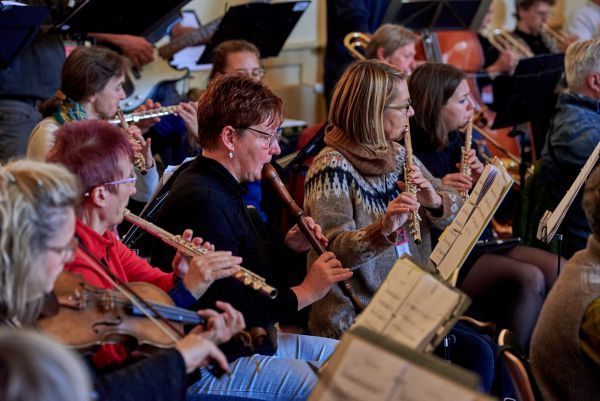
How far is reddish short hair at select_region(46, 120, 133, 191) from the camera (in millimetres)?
2152

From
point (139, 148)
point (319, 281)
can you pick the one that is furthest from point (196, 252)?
point (139, 148)

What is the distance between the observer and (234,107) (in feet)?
8.82

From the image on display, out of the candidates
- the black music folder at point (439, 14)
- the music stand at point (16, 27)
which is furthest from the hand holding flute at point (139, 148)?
the black music folder at point (439, 14)

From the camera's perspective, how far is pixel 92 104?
363 centimetres

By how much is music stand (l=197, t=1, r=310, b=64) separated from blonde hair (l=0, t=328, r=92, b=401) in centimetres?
367

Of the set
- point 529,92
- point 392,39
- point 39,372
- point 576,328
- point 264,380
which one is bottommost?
point 529,92

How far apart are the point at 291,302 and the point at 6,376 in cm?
125

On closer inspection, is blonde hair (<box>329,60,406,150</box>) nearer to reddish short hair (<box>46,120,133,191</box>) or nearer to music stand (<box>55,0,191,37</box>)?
reddish short hair (<box>46,120,133,191</box>)

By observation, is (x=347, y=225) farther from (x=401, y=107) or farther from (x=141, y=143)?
(x=141, y=143)

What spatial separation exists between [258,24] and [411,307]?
3.53m

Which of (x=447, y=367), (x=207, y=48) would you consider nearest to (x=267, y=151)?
(x=447, y=367)

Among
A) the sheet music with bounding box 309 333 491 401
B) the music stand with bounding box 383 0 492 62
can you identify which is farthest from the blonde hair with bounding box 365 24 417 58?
the sheet music with bounding box 309 333 491 401

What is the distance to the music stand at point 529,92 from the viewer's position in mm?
4707

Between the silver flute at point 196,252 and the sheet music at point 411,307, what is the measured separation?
0.46 m
